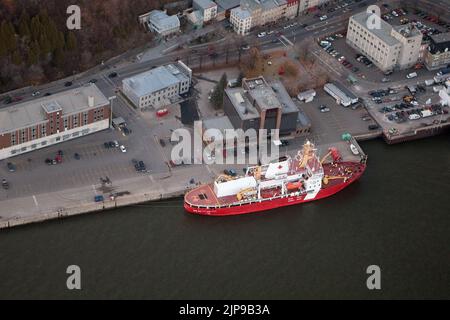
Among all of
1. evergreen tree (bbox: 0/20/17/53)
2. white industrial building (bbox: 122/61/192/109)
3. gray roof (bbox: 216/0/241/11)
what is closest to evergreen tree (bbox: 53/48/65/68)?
evergreen tree (bbox: 0/20/17/53)

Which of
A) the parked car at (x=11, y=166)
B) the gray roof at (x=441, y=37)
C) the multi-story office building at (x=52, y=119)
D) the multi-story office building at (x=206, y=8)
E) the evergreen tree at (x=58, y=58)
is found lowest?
the parked car at (x=11, y=166)

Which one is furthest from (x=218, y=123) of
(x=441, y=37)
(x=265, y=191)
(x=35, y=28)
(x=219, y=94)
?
(x=441, y=37)

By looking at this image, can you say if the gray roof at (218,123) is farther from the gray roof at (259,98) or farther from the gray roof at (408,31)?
the gray roof at (408,31)

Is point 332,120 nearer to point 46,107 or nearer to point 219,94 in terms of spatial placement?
point 219,94

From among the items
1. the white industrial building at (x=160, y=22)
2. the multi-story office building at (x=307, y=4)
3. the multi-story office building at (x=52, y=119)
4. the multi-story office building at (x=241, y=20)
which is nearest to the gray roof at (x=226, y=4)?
the multi-story office building at (x=241, y=20)

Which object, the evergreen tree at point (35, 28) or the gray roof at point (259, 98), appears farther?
the evergreen tree at point (35, 28)

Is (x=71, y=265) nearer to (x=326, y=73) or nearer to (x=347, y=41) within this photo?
(x=326, y=73)
